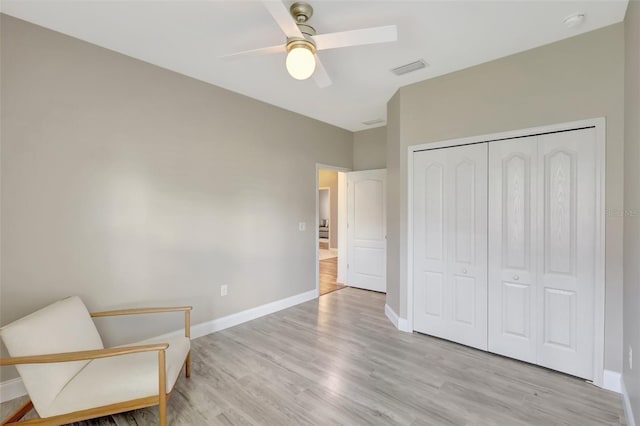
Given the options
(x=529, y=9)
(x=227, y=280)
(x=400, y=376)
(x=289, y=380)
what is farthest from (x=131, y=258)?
(x=529, y=9)

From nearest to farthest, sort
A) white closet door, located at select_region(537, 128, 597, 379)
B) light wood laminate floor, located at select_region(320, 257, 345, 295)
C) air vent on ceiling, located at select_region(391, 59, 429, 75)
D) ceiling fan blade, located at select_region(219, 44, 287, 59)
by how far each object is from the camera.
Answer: ceiling fan blade, located at select_region(219, 44, 287, 59)
white closet door, located at select_region(537, 128, 597, 379)
air vent on ceiling, located at select_region(391, 59, 429, 75)
light wood laminate floor, located at select_region(320, 257, 345, 295)

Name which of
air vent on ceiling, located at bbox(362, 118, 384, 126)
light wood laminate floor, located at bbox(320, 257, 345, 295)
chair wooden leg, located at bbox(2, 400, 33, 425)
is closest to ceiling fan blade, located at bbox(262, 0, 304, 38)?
chair wooden leg, located at bbox(2, 400, 33, 425)

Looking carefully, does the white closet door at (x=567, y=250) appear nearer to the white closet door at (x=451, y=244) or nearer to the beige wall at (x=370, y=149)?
the white closet door at (x=451, y=244)

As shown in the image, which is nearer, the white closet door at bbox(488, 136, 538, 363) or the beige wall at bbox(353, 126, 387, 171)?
the white closet door at bbox(488, 136, 538, 363)

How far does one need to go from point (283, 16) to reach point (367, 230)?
3.86 meters

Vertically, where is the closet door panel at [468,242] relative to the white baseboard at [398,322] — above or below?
above

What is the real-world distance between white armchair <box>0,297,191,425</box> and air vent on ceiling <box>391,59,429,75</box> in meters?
3.11

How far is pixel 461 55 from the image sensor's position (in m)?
2.70

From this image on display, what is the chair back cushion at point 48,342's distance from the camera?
5.54 ft

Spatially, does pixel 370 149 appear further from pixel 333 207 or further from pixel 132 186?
pixel 333 207

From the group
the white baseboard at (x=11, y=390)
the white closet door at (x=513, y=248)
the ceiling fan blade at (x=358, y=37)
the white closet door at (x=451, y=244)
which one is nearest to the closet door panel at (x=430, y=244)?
the white closet door at (x=451, y=244)

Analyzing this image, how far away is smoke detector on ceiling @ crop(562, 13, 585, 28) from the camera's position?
84.0 inches

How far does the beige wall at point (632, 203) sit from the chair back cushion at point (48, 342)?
330 centimetres

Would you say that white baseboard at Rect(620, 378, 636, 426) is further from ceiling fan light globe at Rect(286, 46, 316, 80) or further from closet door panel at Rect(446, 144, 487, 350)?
ceiling fan light globe at Rect(286, 46, 316, 80)
